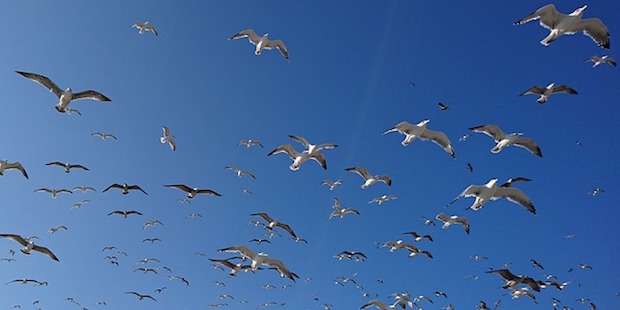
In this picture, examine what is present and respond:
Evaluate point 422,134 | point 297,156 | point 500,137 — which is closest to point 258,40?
point 297,156

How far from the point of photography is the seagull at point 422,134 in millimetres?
23000

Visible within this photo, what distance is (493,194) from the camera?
20844mm

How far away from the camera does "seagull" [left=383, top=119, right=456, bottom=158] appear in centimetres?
2300

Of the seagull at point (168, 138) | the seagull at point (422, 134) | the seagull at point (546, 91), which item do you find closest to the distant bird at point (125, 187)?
the seagull at point (168, 138)

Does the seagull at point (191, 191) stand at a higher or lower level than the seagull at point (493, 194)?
higher

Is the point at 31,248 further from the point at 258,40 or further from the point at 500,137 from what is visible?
the point at 500,137

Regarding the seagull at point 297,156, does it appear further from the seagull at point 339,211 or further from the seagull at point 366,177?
the seagull at point 339,211

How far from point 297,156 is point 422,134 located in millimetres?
5969

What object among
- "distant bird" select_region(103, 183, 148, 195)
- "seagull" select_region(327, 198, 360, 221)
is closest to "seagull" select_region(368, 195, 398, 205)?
"seagull" select_region(327, 198, 360, 221)

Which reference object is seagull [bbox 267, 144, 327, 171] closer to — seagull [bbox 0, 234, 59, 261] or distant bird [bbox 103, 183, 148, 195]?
distant bird [bbox 103, 183, 148, 195]

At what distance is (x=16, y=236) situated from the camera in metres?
25.8

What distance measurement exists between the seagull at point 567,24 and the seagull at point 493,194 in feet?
18.5

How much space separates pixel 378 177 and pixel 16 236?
60.2 ft

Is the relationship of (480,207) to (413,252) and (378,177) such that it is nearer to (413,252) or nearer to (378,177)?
(378,177)
